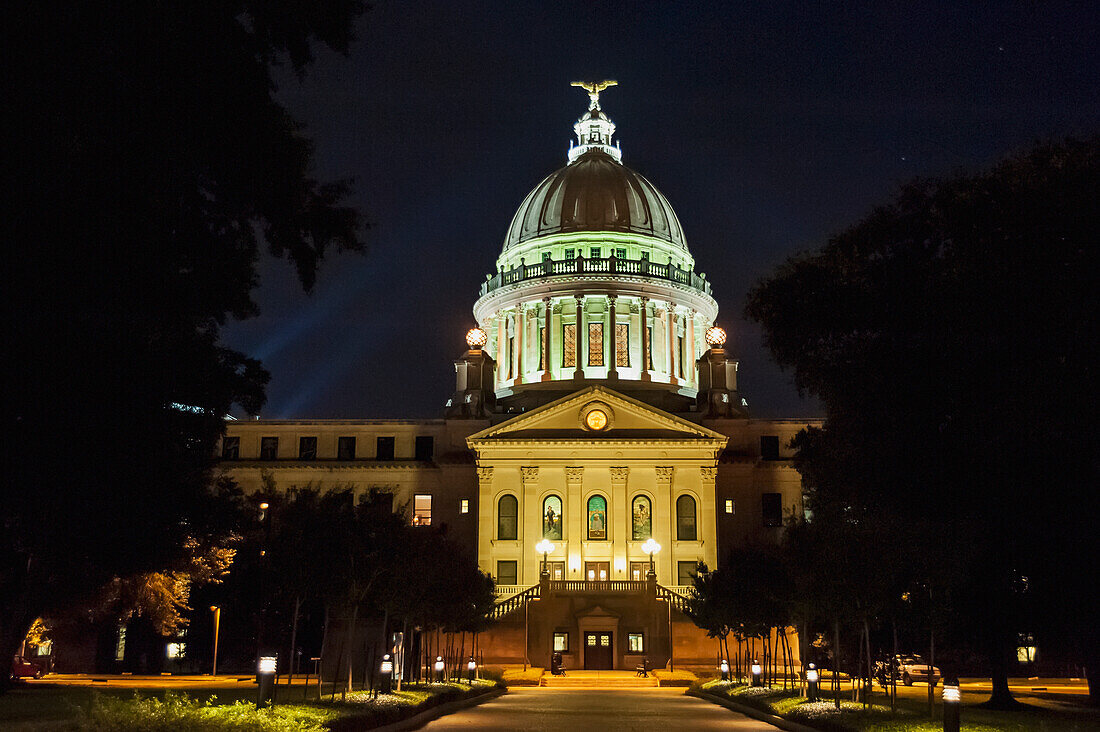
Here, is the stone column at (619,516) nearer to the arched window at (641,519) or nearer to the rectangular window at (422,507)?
the arched window at (641,519)

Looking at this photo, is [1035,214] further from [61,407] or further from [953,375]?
[61,407]

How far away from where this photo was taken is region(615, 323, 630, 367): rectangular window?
96.8 meters

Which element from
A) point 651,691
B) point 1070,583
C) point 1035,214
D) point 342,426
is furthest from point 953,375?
point 342,426

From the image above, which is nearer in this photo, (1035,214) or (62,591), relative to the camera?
(1035,214)

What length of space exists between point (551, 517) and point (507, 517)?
2997 mm

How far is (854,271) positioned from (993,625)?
13.0 m

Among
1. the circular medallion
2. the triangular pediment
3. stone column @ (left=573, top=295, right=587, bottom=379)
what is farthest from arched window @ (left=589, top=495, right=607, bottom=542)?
stone column @ (left=573, top=295, right=587, bottom=379)

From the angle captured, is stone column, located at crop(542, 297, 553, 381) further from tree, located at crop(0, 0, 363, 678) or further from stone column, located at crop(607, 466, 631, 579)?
tree, located at crop(0, 0, 363, 678)

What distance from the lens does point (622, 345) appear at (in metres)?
97.2

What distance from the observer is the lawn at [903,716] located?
79.1ft

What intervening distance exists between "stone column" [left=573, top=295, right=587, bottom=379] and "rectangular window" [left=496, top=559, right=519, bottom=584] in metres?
20.0

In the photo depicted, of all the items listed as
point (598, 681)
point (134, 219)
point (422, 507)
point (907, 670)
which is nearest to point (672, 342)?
point (422, 507)

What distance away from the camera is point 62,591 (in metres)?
36.4

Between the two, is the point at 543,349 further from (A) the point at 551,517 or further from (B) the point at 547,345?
(A) the point at 551,517
